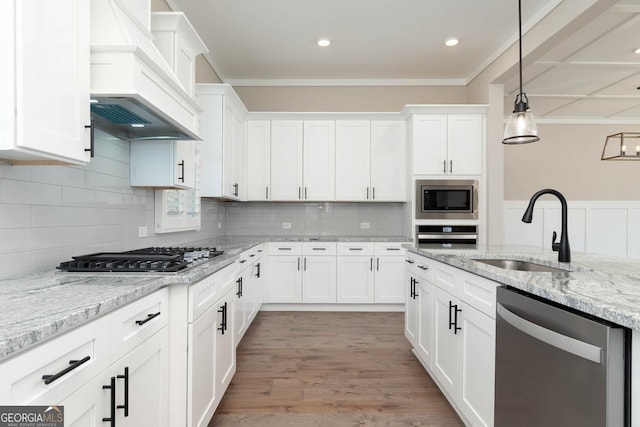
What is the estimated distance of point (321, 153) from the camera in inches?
187

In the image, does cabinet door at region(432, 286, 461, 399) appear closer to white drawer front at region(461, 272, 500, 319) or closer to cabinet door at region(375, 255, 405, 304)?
white drawer front at region(461, 272, 500, 319)

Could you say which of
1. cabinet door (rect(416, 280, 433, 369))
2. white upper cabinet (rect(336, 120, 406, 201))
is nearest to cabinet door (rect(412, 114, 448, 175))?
white upper cabinet (rect(336, 120, 406, 201))

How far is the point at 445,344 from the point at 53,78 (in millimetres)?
2356

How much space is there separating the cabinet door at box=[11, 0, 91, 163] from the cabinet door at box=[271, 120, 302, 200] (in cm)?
330

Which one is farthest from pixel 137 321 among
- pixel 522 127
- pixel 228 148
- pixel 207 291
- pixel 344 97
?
pixel 344 97

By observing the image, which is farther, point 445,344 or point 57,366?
point 445,344

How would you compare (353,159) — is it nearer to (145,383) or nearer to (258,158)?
(258,158)

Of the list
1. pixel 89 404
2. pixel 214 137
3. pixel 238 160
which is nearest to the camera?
pixel 89 404

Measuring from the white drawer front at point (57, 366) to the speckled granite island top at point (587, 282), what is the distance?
1429 millimetres

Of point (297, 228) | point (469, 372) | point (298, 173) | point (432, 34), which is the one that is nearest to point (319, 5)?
point (432, 34)

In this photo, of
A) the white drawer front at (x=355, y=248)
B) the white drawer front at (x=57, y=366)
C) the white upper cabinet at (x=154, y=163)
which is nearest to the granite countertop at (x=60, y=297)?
the white drawer front at (x=57, y=366)

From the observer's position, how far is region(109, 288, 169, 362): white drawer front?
3.90ft

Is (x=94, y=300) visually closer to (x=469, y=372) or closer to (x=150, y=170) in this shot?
(x=150, y=170)

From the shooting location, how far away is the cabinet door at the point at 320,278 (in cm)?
448
